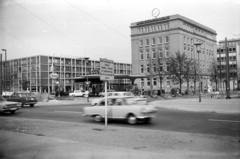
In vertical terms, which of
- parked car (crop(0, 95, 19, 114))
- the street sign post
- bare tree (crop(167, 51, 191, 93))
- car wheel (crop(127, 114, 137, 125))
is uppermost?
bare tree (crop(167, 51, 191, 93))

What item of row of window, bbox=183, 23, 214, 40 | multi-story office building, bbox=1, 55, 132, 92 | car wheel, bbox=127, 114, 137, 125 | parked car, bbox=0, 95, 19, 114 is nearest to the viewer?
car wheel, bbox=127, 114, 137, 125

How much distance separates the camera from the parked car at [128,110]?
39.1 ft

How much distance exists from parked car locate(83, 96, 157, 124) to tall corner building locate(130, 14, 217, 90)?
54.0 m

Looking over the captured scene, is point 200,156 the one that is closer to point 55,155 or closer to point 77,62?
point 55,155

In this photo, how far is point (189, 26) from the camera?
7212 centimetres

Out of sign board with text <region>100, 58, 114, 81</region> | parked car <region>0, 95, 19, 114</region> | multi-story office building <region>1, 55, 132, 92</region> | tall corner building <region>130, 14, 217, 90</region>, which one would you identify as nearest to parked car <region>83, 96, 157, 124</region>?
sign board with text <region>100, 58, 114, 81</region>

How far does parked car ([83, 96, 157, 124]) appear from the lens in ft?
39.1

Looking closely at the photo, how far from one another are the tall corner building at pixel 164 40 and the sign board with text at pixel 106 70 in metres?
56.0

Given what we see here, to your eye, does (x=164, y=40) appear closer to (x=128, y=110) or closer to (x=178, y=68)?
(x=178, y=68)

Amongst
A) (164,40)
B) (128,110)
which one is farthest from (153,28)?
(128,110)

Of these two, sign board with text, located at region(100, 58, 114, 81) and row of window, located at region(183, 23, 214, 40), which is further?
row of window, located at region(183, 23, 214, 40)

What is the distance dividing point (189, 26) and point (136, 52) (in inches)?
710

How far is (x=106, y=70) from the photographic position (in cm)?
1030

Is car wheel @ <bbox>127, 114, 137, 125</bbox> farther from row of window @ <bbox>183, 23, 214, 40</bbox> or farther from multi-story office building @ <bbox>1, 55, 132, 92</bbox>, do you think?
multi-story office building @ <bbox>1, 55, 132, 92</bbox>
